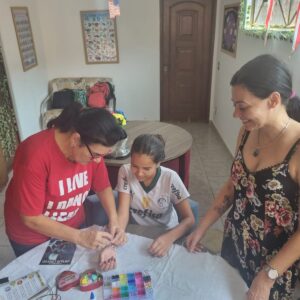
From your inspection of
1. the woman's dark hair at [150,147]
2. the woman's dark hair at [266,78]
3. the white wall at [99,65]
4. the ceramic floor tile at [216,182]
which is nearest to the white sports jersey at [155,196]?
the woman's dark hair at [150,147]

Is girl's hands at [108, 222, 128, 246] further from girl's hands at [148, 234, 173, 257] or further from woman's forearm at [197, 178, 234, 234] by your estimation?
woman's forearm at [197, 178, 234, 234]

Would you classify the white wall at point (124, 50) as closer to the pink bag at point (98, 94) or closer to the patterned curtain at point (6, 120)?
the pink bag at point (98, 94)

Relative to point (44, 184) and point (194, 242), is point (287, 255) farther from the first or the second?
point (44, 184)

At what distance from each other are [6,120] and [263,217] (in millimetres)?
3289

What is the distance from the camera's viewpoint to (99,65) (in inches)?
187

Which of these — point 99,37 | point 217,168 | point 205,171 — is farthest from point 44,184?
point 99,37

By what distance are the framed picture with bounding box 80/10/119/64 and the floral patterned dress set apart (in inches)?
154

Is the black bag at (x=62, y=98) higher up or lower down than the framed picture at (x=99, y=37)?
lower down

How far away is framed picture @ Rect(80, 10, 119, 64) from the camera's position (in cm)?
441

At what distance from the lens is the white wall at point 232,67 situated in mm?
2123

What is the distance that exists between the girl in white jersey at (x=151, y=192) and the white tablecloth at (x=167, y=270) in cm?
16

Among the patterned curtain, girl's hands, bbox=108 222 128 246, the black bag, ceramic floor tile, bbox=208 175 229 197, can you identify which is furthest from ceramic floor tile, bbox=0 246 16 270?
the black bag

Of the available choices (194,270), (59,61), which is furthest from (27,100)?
(194,270)

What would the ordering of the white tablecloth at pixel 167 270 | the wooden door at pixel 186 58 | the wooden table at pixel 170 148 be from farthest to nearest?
the wooden door at pixel 186 58, the wooden table at pixel 170 148, the white tablecloth at pixel 167 270
